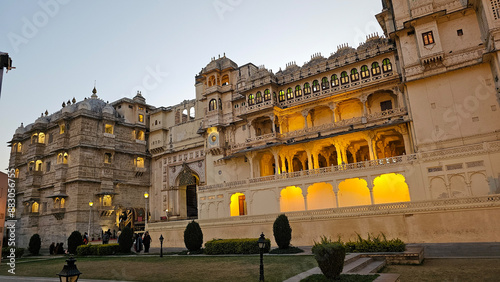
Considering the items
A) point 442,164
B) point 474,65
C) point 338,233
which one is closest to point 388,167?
point 442,164

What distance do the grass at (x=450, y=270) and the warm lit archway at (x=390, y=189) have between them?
13.7 meters

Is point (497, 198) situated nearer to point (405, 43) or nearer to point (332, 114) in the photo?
Answer: point (405, 43)

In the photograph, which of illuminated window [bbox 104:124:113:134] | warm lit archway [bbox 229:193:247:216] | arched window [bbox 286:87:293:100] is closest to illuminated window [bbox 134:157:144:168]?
illuminated window [bbox 104:124:113:134]

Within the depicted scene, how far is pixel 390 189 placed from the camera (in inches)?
1081

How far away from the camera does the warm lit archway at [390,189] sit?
1056 inches

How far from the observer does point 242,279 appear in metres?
10.6

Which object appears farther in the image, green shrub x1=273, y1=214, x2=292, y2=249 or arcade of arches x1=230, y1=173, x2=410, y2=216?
arcade of arches x1=230, y1=173, x2=410, y2=216

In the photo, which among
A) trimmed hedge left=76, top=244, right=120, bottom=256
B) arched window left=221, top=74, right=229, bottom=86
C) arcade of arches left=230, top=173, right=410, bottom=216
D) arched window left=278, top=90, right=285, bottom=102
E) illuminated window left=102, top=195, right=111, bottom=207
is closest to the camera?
trimmed hedge left=76, top=244, right=120, bottom=256

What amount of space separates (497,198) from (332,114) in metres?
17.5

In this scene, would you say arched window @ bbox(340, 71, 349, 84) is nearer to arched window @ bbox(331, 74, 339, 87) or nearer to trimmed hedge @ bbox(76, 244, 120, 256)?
arched window @ bbox(331, 74, 339, 87)

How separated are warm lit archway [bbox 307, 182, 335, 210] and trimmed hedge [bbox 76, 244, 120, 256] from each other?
683 inches

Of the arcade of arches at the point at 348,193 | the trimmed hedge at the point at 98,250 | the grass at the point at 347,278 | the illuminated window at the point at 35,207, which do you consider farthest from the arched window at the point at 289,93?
the illuminated window at the point at 35,207

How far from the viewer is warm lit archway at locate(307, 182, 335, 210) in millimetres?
29906

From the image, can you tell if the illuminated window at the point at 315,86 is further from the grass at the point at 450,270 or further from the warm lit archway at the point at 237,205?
the grass at the point at 450,270
